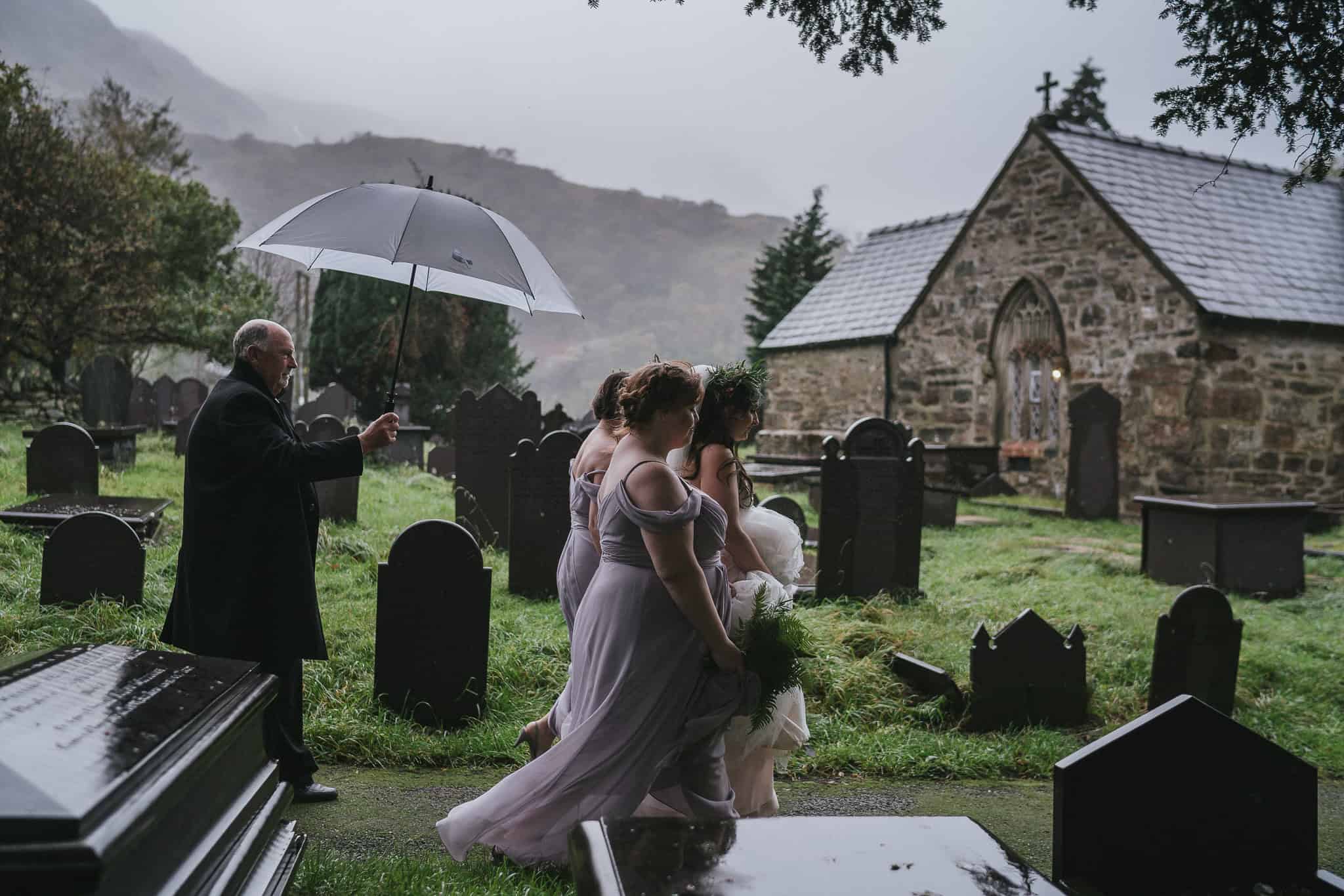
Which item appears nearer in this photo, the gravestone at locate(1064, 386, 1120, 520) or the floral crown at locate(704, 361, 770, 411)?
the floral crown at locate(704, 361, 770, 411)

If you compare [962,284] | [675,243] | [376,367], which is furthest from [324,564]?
[675,243]

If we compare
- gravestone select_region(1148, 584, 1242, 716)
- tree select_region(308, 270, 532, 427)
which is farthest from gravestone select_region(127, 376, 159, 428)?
gravestone select_region(1148, 584, 1242, 716)

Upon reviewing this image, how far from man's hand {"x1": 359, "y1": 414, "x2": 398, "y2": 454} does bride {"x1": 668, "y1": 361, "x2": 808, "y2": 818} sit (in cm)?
116

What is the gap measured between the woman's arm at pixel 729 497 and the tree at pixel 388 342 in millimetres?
18361

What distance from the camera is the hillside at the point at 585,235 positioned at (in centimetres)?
9381

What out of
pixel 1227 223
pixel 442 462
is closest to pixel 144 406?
pixel 442 462

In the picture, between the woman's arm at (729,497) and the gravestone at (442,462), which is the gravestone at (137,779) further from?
the gravestone at (442,462)

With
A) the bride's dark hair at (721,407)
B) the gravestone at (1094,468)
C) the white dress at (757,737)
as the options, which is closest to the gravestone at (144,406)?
the gravestone at (1094,468)

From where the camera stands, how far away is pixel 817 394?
1923 centimetres

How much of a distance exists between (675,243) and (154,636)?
4613 inches

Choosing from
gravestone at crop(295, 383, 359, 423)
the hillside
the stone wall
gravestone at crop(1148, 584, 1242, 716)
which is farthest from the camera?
the hillside

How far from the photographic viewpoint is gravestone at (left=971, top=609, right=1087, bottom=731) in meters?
5.12

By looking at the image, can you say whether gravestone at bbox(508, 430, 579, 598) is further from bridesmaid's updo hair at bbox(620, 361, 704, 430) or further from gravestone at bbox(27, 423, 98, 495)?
gravestone at bbox(27, 423, 98, 495)

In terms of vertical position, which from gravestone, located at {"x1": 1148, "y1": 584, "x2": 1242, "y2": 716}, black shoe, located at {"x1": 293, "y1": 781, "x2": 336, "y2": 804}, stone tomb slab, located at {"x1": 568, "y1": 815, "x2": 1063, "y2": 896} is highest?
stone tomb slab, located at {"x1": 568, "y1": 815, "x2": 1063, "y2": 896}
